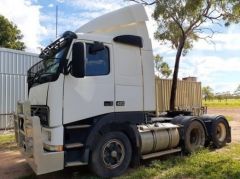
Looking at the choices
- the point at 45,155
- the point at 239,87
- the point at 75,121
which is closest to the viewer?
the point at 45,155

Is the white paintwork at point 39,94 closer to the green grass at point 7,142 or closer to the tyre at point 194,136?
the tyre at point 194,136

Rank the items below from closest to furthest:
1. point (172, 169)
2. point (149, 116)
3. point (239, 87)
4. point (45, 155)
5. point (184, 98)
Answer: point (45, 155) → point (172, 169) → point (149, 116) → point (184, 98) → point (239, 87)

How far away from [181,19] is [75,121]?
1115cm

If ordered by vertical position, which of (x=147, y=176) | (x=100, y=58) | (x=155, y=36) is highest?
(x=155, y=36)

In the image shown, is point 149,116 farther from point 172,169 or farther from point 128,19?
point 128,19

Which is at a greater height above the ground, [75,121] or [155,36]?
[155,36]

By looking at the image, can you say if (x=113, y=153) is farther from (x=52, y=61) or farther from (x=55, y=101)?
(x=52, y=61)

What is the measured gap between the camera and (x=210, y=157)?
942cm

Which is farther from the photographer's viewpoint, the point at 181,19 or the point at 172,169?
the point at 181,19

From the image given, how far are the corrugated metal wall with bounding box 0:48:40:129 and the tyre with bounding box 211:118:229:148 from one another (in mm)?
9930

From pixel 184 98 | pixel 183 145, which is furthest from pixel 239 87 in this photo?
pixel 183 145

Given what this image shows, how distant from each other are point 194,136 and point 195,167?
7.60 feet

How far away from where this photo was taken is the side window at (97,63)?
7621 millimetres

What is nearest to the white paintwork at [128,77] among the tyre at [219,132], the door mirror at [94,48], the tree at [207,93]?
the door mirror at [94,48]
